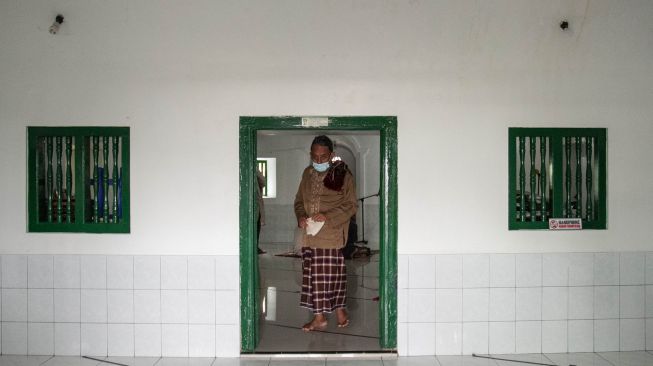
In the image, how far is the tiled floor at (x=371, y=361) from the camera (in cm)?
367

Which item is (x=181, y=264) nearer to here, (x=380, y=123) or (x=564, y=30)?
(x=380, y=123)

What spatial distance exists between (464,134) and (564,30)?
3.77ft

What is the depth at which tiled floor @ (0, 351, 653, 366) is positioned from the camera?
12.0 feet

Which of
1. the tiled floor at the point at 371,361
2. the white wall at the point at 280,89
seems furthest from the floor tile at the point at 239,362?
the white wall at the point at 280,89

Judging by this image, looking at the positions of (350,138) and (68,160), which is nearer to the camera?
(68,160)

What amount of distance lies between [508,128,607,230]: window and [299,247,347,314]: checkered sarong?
154 centimetres

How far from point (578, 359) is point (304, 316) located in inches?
97.3

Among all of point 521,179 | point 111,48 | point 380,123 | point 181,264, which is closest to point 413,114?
point 380,123

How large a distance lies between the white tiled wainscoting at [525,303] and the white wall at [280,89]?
184 mm

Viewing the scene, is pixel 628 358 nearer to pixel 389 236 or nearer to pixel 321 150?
pixel 389 236

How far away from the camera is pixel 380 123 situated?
3805mm

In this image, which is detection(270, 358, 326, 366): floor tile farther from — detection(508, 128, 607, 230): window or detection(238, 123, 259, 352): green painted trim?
detection(508, 128, 607, 230): window

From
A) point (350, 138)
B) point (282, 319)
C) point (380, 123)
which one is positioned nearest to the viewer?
point (380, 123)

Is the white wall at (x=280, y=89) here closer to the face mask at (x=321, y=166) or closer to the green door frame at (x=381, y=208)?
the green door frame at (x=381, y=208)
